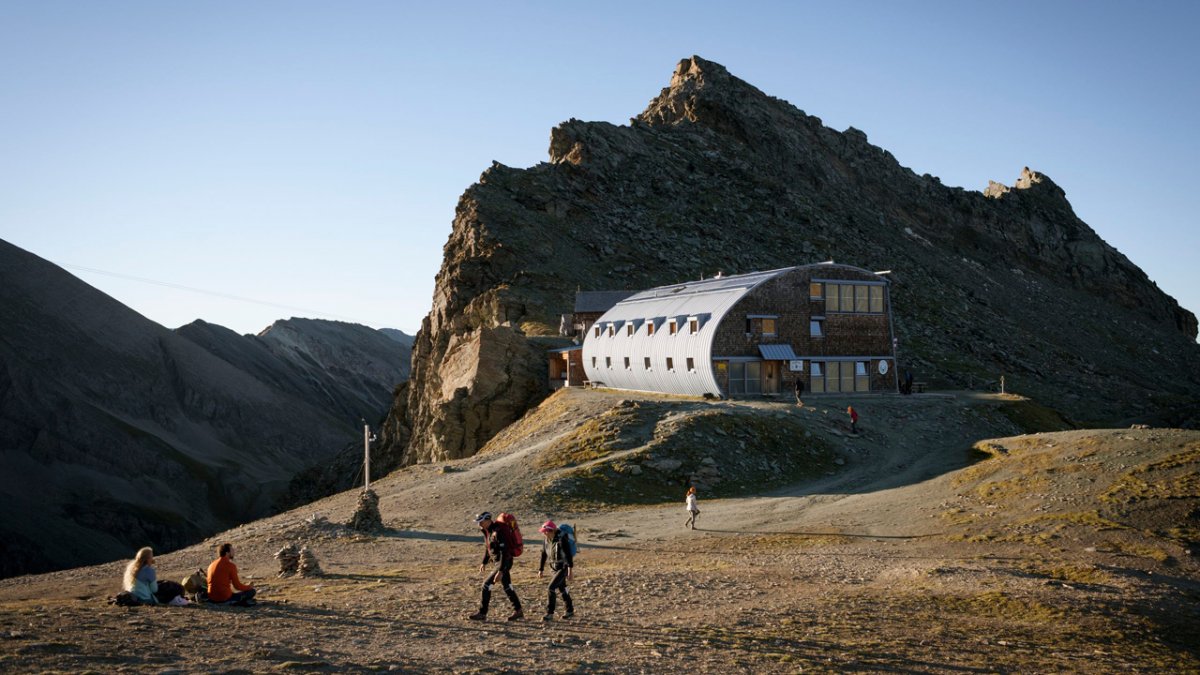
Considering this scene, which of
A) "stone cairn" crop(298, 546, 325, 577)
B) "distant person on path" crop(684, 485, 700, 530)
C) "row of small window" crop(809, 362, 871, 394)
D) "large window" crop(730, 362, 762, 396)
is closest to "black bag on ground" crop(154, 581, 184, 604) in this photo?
"stone cairn" crop(298, 546, 325, 577)

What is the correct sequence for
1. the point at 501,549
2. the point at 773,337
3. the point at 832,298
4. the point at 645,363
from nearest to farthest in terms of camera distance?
the point at 501,549 → the point at 773,337 → the point at 832,298 → the point at 645,363

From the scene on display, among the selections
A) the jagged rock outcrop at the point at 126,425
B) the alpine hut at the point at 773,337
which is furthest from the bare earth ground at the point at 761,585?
the jagged rock outcrop at the point at 126,425

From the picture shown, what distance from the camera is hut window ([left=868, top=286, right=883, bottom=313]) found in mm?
58219

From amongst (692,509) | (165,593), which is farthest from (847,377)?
(165,593)

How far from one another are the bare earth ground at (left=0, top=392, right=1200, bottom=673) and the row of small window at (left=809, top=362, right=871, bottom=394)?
14189 millimetres

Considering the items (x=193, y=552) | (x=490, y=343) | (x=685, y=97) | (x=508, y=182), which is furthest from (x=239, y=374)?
(x=193, y=552)

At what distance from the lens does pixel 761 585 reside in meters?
21.9

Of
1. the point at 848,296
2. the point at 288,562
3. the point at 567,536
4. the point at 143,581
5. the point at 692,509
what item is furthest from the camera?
the point at 848,296

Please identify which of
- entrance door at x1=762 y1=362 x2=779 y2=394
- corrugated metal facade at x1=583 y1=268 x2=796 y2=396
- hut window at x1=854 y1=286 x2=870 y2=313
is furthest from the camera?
hut window at x1=854 y1=286 x2=870 y2=313

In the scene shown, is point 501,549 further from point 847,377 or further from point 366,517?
point 847,377

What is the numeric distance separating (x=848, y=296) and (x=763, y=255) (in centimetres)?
5590

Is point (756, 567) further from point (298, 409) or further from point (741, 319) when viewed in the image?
point (298, 409)

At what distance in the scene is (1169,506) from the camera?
2822 centimetres

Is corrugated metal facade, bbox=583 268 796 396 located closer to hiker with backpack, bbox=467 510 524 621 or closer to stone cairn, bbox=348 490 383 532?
stone cairn, bbox=348 490 383 532
